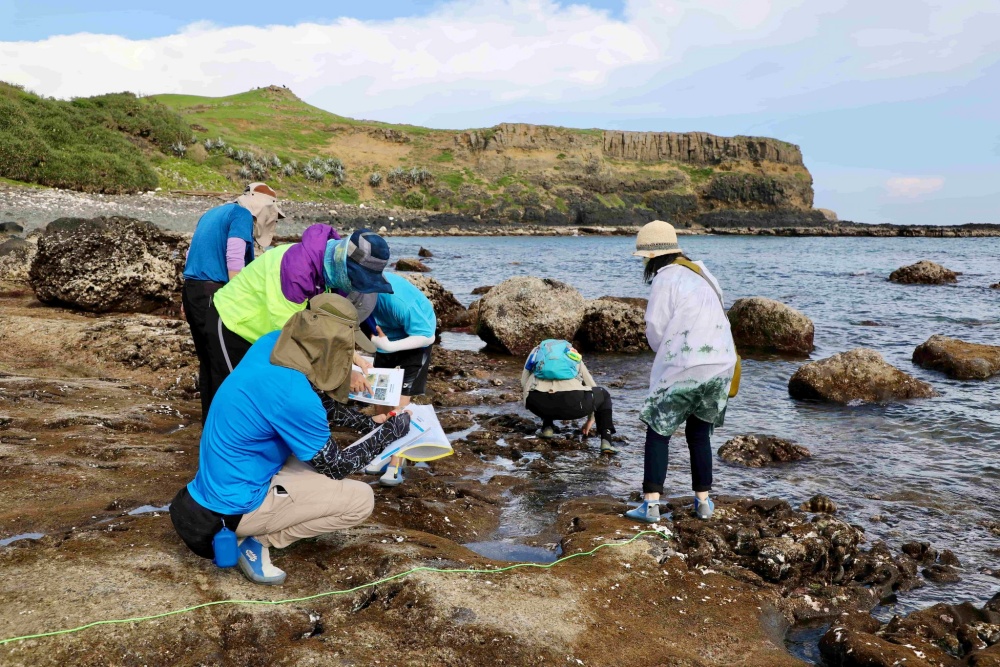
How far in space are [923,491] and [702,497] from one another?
3.02 metres

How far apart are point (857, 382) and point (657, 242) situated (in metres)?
6.94

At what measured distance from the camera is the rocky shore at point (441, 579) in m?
3.72

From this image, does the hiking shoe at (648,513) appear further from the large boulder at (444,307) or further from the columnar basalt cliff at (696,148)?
the columnar basalt cliff at (696,148)

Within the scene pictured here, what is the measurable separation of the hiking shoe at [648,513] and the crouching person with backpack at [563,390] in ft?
7.87

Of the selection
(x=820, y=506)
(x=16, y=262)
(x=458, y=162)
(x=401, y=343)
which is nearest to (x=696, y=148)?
(x=458, y=162)

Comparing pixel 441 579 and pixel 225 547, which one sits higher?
pixel 225 547

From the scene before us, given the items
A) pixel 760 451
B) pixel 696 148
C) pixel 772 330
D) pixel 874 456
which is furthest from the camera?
pixel 696 148

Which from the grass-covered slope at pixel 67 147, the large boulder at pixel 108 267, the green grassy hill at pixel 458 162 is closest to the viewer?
the large boulder at pixel 108 267

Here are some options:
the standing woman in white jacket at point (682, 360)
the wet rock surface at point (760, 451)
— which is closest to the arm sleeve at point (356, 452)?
the standing woman in white jacket at point (682, 360)

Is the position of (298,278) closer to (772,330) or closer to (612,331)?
(612,331)

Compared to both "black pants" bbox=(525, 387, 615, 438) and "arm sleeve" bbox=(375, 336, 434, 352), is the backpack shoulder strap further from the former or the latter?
"black pants" bbox=(525, 387, 615, 438)

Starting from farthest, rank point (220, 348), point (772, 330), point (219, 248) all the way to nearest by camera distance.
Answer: point (772, 330) < point (219, 248) < point (220, 348)

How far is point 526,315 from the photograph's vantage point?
46.2 ft

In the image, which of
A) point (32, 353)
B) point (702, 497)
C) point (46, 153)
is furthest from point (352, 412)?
point (46, 153)
